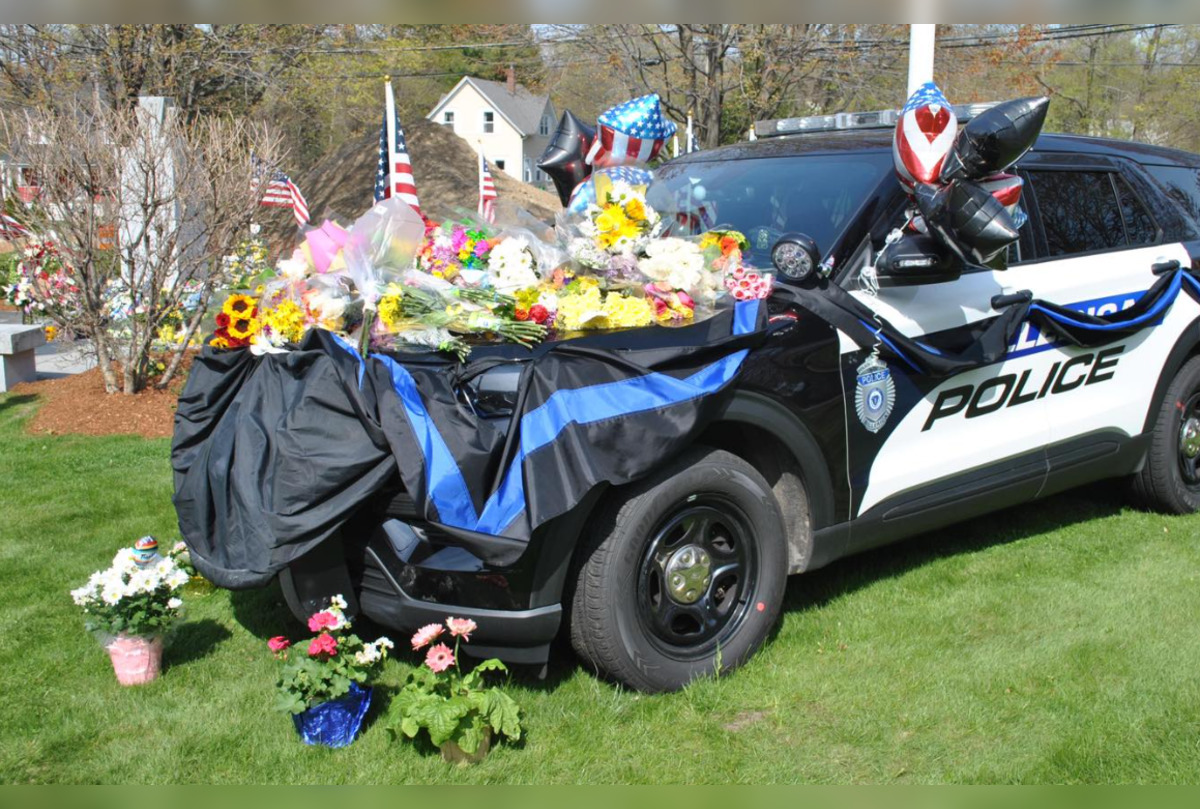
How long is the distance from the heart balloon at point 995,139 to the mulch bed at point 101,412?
6.12 meters

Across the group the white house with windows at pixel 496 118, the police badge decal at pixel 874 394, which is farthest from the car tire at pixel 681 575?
the white house with windows at pixel 496 118

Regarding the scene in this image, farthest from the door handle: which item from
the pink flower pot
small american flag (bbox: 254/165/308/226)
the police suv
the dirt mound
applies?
the dirt mound

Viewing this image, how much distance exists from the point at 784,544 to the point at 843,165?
5.78ft

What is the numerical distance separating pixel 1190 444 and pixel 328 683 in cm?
482

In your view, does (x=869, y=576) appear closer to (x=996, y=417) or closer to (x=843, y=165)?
(x=996, y=417)

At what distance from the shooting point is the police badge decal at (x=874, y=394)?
432 cm

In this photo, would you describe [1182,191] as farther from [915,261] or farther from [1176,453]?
[915,261]

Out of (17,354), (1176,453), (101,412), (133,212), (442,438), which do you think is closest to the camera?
(442,438)

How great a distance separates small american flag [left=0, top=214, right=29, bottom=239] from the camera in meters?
8.89

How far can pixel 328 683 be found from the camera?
3.60m

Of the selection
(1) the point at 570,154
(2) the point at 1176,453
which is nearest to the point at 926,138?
(1) the point at 570,154

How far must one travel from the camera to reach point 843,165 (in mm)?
4844

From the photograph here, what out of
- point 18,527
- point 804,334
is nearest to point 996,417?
point 804,334

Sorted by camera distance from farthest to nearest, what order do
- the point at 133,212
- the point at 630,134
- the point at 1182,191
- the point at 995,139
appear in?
the point at 133,212, the point at 1182,191, the point at 630,134, the point at 995,139
